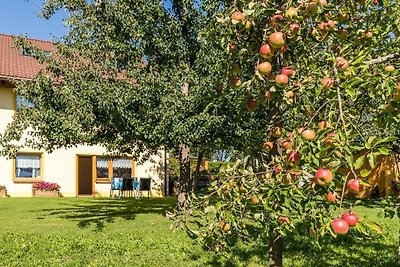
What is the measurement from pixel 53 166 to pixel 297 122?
21.4m

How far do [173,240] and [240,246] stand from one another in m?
1.44

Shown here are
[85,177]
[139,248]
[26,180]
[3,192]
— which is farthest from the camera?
[85,177]

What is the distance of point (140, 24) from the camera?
437 inches

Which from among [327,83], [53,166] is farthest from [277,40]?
[53,166]

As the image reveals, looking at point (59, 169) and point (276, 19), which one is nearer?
point (276, 19)

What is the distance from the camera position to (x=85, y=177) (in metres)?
25.8

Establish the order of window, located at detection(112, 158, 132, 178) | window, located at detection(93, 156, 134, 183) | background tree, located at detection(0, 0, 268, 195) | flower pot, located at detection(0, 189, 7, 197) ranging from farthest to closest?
window, located at detection(112, 158, 132, 178), window, located at detection(93, 156, 134, 183), flower pot, located at detection(0, 189, 7, 197), background tree, located at detection(0, 0, 268, 195)

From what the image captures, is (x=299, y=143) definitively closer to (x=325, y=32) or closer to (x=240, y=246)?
(x=325, y=32)

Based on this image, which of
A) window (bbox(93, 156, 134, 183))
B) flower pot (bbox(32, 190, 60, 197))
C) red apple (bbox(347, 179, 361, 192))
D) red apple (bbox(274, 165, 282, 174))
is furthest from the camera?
window (bbox(93, 156, 134, 183))

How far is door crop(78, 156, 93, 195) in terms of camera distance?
25.4 m

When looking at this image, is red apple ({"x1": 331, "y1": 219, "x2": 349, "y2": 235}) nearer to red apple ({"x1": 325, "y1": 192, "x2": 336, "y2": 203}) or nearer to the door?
red apple ({"x1": 325, "y1": 192, "x2": 336, "y2": 203})

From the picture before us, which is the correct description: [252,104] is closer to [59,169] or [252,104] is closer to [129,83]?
[129,83]

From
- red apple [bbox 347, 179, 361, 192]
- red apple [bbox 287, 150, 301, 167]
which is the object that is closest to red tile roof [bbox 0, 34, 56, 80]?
red apple [bbox 287, 150, 301, 167]

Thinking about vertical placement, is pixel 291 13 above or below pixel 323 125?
above
